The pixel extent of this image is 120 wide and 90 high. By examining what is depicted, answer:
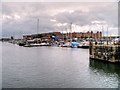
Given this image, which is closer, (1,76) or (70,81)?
(70,81)

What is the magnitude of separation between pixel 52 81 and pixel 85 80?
3862 mm

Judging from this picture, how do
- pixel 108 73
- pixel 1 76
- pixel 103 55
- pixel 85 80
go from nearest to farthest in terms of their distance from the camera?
pixel 85 80 → pixel 1 76 → pixel 108 73 → pixel 103 55

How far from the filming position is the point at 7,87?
2542 centimetres

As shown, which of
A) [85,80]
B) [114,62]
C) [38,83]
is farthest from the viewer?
[114,62]

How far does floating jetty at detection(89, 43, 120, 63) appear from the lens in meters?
44.0

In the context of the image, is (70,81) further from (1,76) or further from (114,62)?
(114,62)

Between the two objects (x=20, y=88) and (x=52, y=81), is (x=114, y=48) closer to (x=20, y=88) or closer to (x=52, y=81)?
(x=52, y=81)

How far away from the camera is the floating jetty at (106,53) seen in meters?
44.0

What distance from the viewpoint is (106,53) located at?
153 feet

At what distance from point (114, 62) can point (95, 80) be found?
15504 millimetres

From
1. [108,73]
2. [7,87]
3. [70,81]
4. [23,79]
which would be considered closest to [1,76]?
[23,79]

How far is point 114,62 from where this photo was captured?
144 feet

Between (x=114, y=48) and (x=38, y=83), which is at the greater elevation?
(x=114, y=48)

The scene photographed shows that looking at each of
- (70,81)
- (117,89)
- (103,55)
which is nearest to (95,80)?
(70,81)
